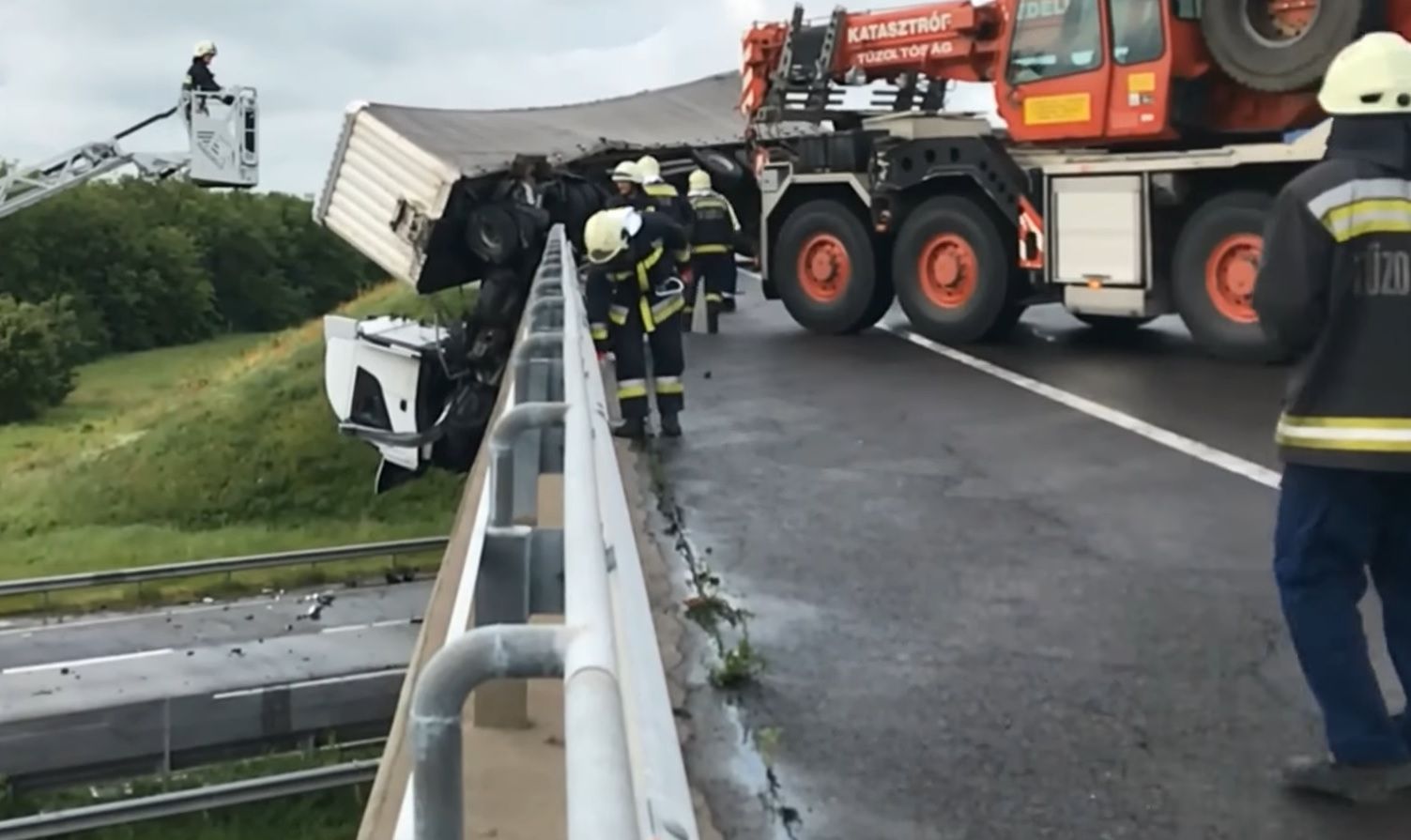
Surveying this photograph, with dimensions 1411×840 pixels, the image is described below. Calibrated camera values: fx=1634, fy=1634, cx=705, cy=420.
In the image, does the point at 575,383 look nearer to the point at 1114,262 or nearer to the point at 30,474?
the point at 1114,262

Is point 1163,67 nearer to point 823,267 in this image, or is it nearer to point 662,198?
point 823,267

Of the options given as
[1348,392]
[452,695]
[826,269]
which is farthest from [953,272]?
[452,695]

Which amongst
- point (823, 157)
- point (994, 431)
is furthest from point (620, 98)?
point (994, 431)

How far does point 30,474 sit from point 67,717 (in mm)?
18679

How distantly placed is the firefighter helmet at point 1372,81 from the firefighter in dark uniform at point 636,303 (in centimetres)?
566

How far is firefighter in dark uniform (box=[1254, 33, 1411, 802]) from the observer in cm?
400

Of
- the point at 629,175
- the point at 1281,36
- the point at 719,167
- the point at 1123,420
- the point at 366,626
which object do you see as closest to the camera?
the point at 1123,420

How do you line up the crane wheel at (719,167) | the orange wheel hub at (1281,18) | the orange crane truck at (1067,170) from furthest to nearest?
1. the crane wheel at (719,167)
2. the orange crane truck at (1067,170)
3. the orange wheel hub at (1281,18)

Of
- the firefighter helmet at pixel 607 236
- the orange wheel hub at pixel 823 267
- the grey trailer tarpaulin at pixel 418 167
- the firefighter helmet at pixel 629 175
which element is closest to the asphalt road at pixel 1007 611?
the firefighter helmet at pixel 607 236

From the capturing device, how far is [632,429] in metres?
9.45

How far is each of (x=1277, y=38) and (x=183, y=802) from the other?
8.95 meters

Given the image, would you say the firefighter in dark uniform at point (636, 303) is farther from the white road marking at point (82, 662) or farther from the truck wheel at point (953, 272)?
the white road marking at point (82, 662)

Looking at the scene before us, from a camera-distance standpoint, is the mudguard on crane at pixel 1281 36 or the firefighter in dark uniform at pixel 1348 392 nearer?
the firefighter in dark uniform at pixel 1348 392

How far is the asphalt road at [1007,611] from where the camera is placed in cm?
428
